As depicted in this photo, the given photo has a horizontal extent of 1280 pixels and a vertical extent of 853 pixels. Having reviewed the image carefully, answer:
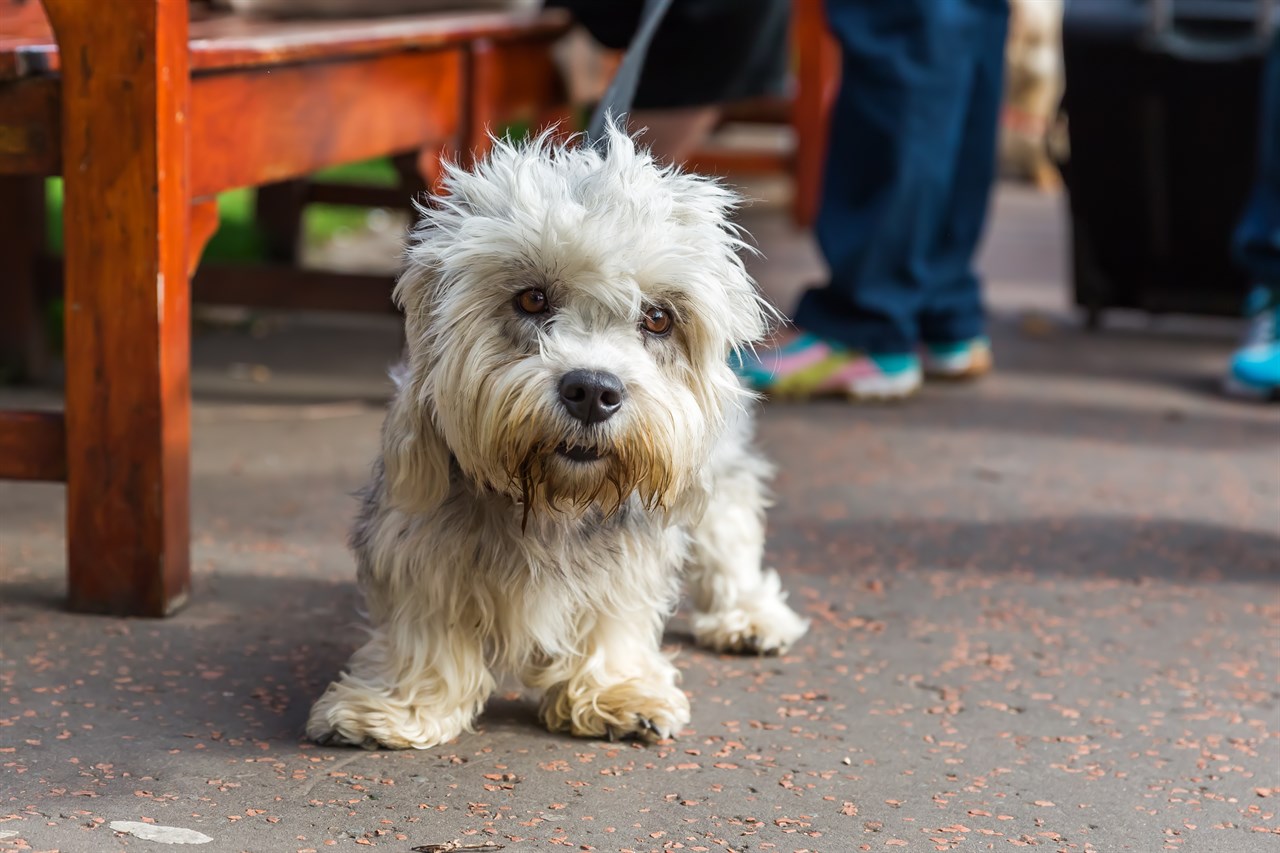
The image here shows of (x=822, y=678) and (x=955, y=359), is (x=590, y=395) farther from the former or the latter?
(x=955, y=359)

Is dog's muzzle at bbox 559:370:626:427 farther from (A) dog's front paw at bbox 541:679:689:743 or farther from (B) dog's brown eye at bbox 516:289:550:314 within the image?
(A) dog's front paw at bbox 541:679:689:743

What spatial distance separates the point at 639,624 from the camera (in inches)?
119

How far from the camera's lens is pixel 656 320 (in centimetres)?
272

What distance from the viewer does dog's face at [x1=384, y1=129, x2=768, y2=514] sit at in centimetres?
259

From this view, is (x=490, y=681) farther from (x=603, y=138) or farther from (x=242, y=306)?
(x=242, y=306)

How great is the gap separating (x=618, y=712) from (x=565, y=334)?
0.72m

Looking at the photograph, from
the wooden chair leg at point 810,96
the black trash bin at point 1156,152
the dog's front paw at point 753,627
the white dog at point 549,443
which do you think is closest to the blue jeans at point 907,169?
the black trash bin at point 1156,152

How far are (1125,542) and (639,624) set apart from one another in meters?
1.83

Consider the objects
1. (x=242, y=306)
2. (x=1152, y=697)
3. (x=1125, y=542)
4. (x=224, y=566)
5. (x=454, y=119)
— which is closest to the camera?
(x=1152, y=697)

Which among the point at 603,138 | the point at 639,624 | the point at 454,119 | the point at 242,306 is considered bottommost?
the point at 242,306

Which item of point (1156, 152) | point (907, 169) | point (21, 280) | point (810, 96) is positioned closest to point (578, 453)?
point (907, 169)

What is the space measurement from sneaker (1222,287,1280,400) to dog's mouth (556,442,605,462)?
4080 mm

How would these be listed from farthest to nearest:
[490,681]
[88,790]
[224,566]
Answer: [224,566], [490,681], [88,790]

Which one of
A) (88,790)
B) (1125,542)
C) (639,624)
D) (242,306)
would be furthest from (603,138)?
(242,306)
